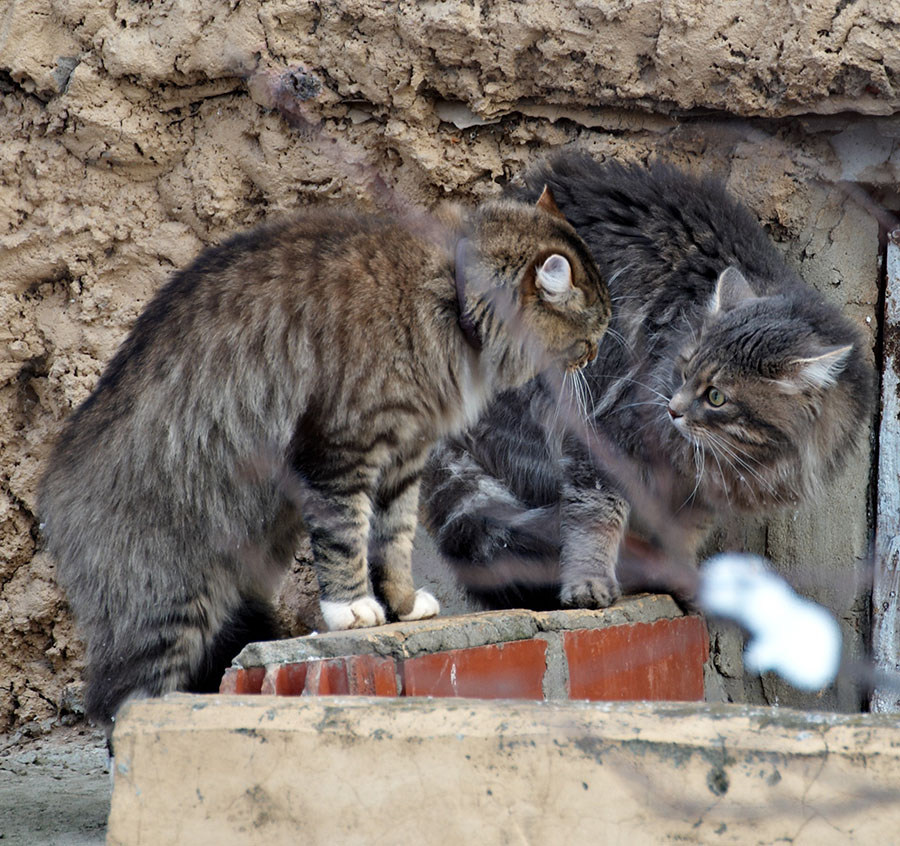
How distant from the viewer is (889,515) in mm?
4129

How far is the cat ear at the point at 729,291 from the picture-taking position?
369 cm

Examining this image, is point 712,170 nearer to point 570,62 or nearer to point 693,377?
point 570,62

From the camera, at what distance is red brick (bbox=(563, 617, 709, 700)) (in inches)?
120

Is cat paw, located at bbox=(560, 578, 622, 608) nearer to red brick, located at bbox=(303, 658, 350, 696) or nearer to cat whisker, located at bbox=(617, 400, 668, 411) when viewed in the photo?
cat whisker, located at bbox=(617, 400, 668, 411)

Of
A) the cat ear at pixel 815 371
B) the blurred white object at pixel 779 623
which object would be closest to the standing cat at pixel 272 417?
the cat ear at pixel 815 371

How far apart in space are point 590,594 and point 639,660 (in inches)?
10.4

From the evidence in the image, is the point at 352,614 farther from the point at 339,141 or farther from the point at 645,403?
the point at 339,141

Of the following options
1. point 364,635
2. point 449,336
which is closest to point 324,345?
point 449,336

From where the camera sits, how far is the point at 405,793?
1.72 meters

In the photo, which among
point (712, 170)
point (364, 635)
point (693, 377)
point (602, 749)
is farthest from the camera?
point (712, 170)

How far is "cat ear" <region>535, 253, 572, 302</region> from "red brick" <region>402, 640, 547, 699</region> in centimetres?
102

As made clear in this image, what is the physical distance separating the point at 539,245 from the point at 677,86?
131 cm

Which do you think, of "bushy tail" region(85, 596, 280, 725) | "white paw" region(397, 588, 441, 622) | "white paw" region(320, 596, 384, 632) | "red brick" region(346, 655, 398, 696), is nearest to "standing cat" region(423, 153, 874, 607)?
"white paw" region(397, 588, 441, 622)

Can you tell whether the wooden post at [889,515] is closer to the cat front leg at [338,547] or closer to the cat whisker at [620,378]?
the cat whisker at [620,378]
